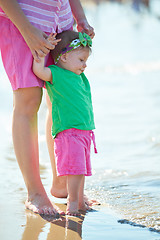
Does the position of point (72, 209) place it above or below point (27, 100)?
below

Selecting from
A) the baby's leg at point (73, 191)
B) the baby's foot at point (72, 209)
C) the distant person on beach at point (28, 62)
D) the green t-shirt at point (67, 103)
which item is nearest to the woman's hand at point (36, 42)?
the distant person on beach at point (28, 62)

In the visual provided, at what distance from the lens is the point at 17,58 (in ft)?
8.38

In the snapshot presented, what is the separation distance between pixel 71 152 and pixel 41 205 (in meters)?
0.32

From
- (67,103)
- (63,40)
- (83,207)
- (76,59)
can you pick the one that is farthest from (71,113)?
(83,207)

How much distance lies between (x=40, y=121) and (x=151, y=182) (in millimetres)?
2391

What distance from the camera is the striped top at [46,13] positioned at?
8.50 ft

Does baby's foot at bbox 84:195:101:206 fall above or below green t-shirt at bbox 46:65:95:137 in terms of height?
below

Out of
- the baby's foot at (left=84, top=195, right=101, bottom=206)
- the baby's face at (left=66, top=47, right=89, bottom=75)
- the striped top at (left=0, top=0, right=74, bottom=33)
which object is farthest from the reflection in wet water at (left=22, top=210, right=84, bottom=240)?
the striped top at (left=0, top=0, right=74, bottom=33)

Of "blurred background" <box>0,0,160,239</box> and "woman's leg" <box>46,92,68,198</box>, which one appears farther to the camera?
"woman's leg" <box>46,92,68,198</box>

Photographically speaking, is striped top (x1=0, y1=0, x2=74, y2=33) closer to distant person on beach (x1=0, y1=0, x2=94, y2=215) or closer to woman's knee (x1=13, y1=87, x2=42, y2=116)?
distant person on beach (x1=0, y1=0, x2=94, y2=215)

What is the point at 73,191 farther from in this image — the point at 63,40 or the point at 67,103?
the point at 63,40

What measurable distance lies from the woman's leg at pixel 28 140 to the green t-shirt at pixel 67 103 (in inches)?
4.3

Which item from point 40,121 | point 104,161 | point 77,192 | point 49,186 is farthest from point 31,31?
point 40,121

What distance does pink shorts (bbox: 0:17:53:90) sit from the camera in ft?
8.34
